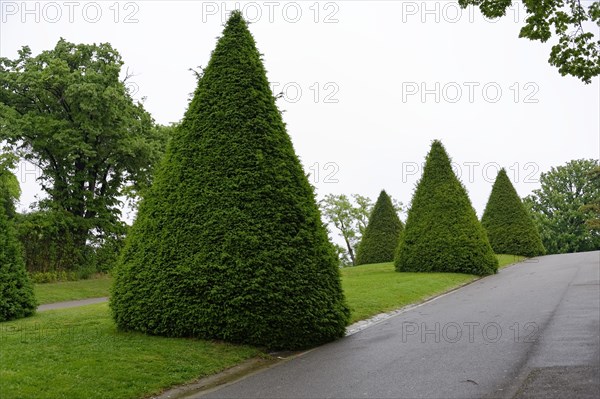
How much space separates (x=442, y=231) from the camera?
24750 millimetres

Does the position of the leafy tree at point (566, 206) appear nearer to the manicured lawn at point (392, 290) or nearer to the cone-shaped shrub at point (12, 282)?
the manicured lawn at point (392, 290)

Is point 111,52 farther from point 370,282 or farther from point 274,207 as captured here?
point 274,207

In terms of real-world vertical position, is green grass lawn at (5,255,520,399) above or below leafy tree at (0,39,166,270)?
below

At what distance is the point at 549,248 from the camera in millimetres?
65938

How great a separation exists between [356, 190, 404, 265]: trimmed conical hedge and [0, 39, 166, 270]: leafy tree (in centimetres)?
1659

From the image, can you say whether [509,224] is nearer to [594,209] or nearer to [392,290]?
[392,290]

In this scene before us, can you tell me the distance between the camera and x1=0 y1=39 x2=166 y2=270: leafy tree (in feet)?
99.1

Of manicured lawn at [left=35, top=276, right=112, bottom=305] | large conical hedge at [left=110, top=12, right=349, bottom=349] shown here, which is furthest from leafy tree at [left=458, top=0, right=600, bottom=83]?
manicured lawn at [left=35, top=276, right=112, bottom=305]

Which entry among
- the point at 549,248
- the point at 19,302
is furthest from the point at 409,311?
the point at 549,248

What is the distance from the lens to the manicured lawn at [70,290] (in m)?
21.3

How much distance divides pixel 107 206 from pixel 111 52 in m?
11.1

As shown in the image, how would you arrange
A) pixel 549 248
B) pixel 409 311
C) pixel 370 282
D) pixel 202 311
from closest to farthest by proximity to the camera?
pixel 202 311 < pixel 409 311 < pixel 370 282 < pixel 549 248

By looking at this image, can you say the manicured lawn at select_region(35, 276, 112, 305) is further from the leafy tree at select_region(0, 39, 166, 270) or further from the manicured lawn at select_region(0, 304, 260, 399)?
the manicured lawn at select_region(0, 304, 260, 399)

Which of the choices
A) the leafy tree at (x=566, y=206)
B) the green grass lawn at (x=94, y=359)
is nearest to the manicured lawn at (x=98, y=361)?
the green grass lawn at (x=94, y=359)
